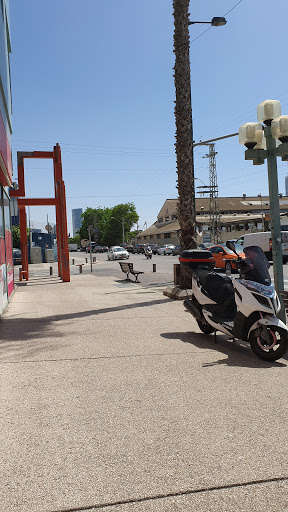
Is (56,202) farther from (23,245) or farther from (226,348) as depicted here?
(226,348)

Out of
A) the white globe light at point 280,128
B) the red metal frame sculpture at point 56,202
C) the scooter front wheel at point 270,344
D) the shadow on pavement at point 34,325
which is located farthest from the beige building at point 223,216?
the scooter front wheel at point 270,344

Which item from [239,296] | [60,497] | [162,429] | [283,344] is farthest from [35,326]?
[60,497]

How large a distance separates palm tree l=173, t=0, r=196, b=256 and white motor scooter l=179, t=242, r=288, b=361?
593 cm

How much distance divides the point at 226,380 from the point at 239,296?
137cm

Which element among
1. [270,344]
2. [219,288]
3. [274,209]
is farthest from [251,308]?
[274,209]

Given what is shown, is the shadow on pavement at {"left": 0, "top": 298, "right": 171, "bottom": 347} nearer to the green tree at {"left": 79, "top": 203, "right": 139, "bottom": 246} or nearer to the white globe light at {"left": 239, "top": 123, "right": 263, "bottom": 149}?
the white globe light at {"left": 239, "top": 123, "right": 263, "bottom": 149}

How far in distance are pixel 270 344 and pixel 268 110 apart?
12.7ft

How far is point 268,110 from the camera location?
7211 mm

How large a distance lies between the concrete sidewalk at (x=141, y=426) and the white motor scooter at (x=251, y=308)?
267 millimetres

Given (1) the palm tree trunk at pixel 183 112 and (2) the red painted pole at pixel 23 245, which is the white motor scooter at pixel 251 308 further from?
(2) the red painted pole at pixel 23 245

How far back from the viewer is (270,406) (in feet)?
13.0

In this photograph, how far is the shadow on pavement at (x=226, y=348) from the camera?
5.38m

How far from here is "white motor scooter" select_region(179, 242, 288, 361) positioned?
17.7ft

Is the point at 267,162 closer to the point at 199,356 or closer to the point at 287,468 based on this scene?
the point at 199,356
